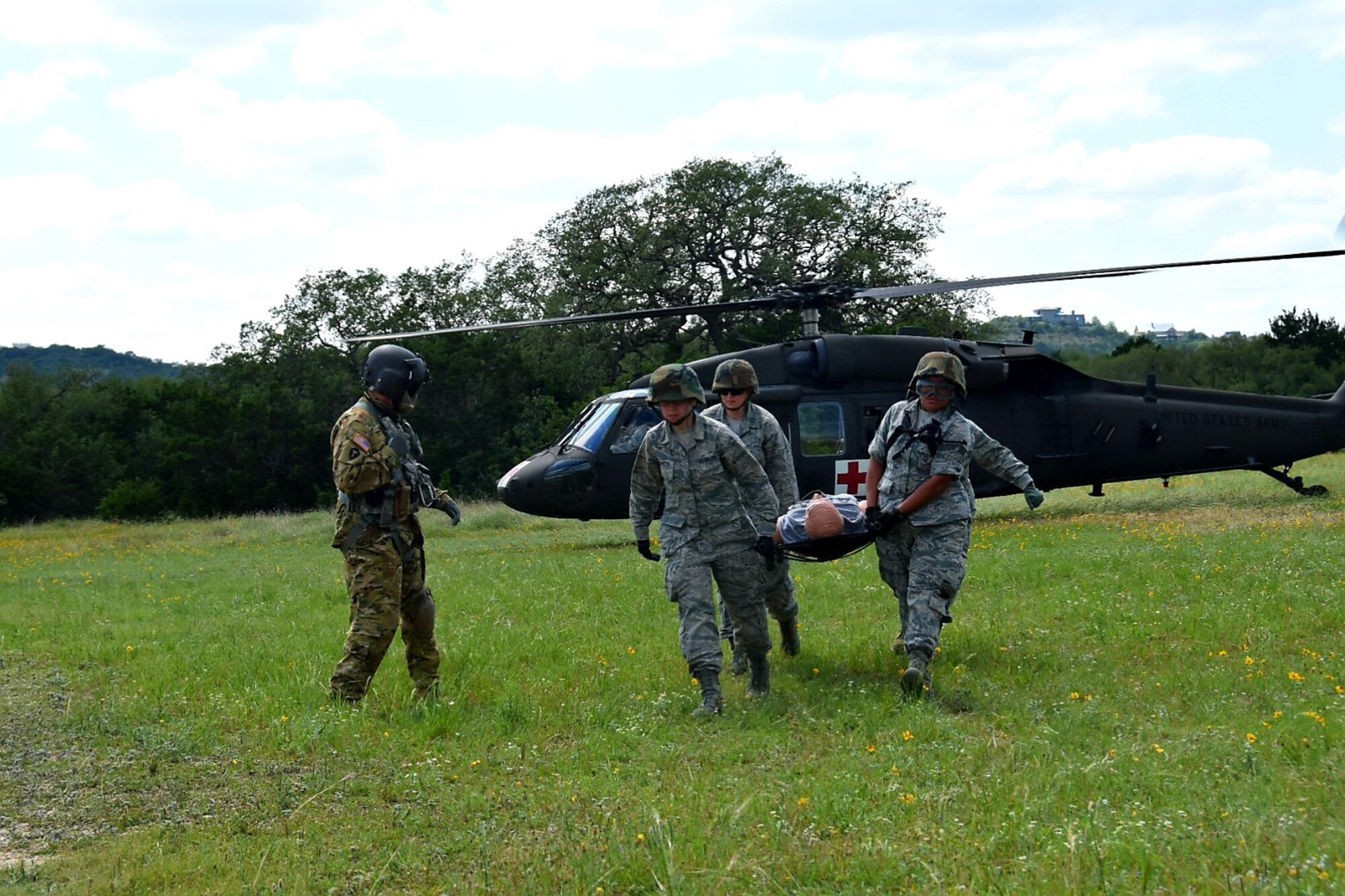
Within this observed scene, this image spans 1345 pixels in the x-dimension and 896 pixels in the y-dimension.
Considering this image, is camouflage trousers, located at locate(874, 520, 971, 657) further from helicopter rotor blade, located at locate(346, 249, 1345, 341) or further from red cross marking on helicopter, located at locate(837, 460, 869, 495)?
red cross marking on helicopter, located at locate(837, 460, 869, 495)

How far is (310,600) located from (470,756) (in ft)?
23.1

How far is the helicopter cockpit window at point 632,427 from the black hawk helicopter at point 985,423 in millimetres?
18

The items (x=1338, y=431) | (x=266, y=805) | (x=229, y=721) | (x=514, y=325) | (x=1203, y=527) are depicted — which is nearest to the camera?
(x=266, y=805)

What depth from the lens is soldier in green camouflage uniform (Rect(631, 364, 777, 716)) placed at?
7410 millimetres

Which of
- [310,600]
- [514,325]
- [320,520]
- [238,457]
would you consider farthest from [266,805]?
[238,457]

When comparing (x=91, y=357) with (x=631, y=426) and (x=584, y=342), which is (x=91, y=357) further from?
(x=631, y=426)

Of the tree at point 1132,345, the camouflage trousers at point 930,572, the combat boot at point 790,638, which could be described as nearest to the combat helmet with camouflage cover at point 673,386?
the camouflage trousers at point 930,572

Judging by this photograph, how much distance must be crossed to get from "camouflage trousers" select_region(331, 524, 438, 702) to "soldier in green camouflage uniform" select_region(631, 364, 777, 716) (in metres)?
1.43

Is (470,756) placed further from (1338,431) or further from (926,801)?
(1338,431)

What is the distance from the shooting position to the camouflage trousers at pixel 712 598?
287 inches

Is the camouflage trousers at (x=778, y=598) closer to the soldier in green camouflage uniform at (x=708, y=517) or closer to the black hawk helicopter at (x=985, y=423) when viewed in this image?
the soldier in green camouflage uniform at (x=708, y=517)

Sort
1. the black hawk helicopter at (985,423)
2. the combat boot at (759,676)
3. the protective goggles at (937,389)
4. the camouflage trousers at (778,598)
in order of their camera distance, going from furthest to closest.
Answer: the black hawk helicopter at (985,423), the camouflage trousers at (778,598), the protective goggles at (937,389), the combat boot at (759,676)

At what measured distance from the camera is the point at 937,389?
25.5 ft

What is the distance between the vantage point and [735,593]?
24.7ft
